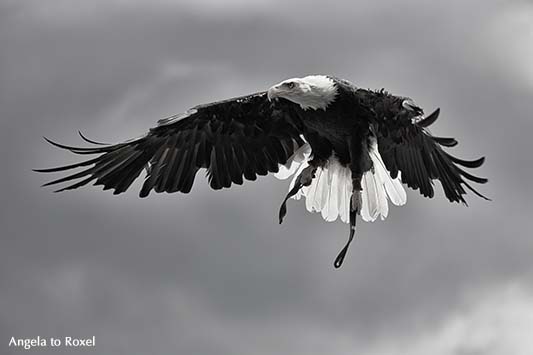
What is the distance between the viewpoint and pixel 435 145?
30.7 feet

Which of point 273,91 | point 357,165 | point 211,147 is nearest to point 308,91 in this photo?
point 273,91

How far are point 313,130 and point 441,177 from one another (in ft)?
4.14

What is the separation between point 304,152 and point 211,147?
90cm

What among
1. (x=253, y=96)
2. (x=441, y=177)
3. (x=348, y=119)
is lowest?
(x=441, y=177)

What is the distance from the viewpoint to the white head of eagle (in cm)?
940

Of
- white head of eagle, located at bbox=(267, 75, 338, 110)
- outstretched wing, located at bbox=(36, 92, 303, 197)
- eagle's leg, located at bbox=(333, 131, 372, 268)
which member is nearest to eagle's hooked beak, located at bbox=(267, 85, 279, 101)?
white head of eagle, located at bbox=(267, 75, 338, 110)

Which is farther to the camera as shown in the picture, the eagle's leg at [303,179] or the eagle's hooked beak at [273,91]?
the eagle's leg at [303,179]

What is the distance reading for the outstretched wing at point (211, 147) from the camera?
9.99m

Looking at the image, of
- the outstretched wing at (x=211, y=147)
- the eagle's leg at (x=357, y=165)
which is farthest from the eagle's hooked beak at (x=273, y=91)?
the eagle's leg at (x=357, y=165)

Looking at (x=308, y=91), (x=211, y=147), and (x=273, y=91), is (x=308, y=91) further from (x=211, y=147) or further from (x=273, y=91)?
(x=211, y=147)

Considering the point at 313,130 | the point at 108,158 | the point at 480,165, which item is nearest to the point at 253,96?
the point at 313,130

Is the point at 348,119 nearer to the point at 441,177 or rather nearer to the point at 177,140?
the point at 441,177

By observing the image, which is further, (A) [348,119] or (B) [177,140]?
(B) [177,140]

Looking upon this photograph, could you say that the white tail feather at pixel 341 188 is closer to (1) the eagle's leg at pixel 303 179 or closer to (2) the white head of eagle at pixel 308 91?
(1) the eagle's leg at pixel 303 179
